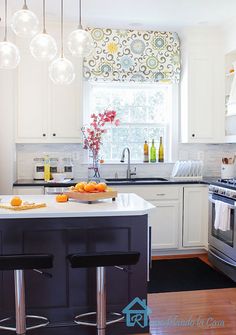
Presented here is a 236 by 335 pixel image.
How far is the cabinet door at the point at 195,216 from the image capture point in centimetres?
464

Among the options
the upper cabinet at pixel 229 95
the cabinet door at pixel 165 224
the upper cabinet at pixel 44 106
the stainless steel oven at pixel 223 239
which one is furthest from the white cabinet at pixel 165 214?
the upper cabinet at pixel 44 106

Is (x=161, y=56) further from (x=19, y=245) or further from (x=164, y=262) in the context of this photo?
(x=19, y=245)

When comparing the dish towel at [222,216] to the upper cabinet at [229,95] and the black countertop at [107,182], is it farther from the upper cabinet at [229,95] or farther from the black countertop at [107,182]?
the upper cabinet at [229,95]

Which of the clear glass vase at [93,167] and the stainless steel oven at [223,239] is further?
the clear glass vase at [93,167]

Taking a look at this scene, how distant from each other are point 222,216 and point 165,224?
0.86 metres

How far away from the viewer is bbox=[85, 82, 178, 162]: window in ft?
16.9

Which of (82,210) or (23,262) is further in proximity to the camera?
(82,210)

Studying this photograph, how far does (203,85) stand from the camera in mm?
4883

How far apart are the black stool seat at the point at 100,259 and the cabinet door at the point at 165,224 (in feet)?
7.34

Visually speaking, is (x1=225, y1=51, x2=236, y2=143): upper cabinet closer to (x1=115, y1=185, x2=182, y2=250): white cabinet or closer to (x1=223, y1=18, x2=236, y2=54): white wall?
(x1=223, y1=18, x2=236, y2=54): white wall

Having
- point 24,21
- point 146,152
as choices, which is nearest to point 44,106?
point 146,152

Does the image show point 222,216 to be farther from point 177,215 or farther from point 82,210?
point 82,210

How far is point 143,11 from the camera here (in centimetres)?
425

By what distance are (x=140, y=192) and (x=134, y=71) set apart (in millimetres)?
1564
